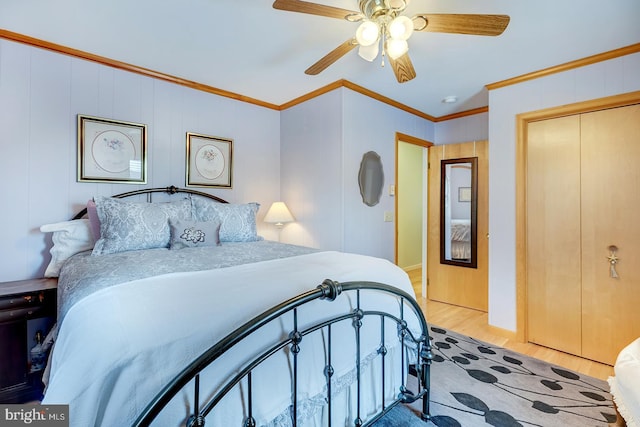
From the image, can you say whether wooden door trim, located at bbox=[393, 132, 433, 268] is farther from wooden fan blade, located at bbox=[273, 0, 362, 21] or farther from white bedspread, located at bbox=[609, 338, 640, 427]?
white bedspread, located at bbox=[609, 338, 640, 427]

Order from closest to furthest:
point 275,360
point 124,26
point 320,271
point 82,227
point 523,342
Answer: point 275,360 → point 320,271 → point 124,26 → point 82,227 → point 523,342

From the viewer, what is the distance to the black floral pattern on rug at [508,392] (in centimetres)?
168

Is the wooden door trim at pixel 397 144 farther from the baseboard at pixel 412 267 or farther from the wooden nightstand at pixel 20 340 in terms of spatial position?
the wooden nightstand at pixel 20 340

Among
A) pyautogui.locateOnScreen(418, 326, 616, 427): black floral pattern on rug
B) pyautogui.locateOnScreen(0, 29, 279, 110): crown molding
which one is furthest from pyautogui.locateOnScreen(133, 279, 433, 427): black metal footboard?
pyautogui.locateOnScreen(0, 29, 279, 110): crown molding

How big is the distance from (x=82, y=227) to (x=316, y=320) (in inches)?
83.7

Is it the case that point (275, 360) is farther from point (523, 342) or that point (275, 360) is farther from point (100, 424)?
point (523, 342)

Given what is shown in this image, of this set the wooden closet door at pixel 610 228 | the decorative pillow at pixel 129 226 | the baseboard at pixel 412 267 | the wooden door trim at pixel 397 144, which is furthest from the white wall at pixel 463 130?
the decorative pillow at pixel 129 226

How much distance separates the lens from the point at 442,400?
184 centimetres

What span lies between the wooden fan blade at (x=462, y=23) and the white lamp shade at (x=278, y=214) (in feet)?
7.51

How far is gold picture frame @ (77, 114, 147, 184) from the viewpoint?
8.05 ft

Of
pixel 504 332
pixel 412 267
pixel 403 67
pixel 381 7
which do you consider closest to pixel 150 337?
pixel 381 7

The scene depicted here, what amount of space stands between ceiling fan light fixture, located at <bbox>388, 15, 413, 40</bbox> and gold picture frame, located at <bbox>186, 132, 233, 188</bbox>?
226cm

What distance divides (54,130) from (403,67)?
2768mm

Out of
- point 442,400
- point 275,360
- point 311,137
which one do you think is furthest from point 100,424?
point 311,137
